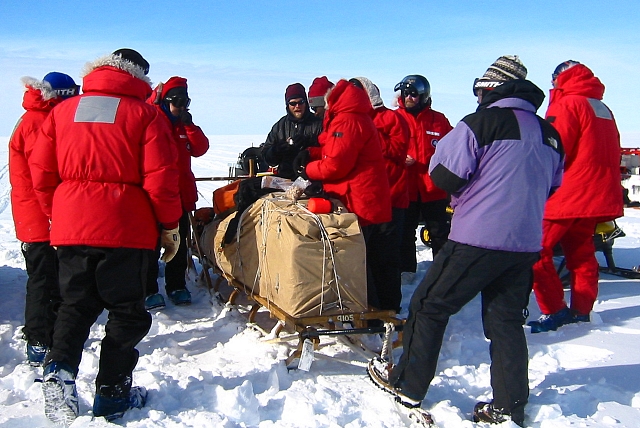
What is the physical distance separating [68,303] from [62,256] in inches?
9.1

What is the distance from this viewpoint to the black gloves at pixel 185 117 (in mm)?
5109

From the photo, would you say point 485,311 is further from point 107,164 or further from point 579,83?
point 579,83

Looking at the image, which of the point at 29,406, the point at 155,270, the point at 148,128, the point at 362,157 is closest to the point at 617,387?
the point at 362,157

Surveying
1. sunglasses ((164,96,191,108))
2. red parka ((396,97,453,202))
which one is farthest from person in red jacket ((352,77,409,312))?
sunglasses ((164,96,191,108))

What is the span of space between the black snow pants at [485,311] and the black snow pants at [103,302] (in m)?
1.39

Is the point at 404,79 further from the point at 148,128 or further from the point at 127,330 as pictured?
the point at 127,330

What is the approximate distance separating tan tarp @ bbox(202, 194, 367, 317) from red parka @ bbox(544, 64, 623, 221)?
5.24ft

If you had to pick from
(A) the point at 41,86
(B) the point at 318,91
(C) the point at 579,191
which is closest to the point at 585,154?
(C) the point at 579,191

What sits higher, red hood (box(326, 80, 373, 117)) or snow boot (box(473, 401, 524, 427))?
red hood (box(326, 80, 373, 117))

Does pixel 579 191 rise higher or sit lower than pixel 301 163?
lower

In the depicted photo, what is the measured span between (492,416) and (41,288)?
279cm

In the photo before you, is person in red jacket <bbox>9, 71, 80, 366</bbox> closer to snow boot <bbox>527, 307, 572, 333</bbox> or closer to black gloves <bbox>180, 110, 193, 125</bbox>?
black gloves <bbox>180, 110, 193, 125</bbox>

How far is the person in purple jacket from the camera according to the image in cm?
290

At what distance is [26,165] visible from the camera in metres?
3.82
